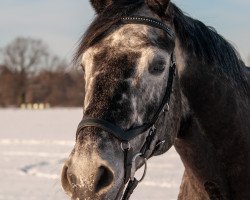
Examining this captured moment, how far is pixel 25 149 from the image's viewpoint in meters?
16.3

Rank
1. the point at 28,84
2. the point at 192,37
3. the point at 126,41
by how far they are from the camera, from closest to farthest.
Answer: the point at 126,41 < the point at 192,37 < the point at 28,84

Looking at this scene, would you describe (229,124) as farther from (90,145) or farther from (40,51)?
(40,51)

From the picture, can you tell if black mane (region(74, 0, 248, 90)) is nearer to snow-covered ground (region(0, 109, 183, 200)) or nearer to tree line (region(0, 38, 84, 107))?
snow-covered ground (region(0, 109, 183, 200))

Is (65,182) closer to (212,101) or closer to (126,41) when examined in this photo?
(126,41)

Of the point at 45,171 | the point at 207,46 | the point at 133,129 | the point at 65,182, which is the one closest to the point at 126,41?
the point at 133,129

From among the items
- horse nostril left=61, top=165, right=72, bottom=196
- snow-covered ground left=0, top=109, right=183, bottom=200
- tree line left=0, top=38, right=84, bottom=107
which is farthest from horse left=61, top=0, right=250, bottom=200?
tree line left=0, top=38, right=84, bottom=107

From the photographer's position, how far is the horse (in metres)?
2.28

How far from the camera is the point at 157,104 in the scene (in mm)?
2588

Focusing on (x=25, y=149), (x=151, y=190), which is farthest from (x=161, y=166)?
(x=25, y=149)

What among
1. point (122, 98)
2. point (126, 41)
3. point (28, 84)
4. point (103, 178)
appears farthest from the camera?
point (28, 84)

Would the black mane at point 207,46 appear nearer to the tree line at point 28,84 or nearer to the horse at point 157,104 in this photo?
the horse at point 157,104

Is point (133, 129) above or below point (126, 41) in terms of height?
below

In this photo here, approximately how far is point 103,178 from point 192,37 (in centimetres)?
112

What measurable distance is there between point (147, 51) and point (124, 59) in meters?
0.14
